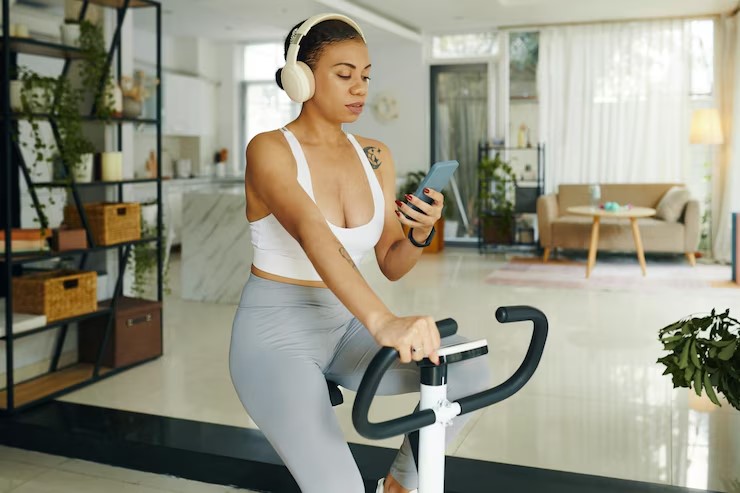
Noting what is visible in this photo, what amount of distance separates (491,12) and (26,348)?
6576mm

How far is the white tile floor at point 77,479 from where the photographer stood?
2.81m

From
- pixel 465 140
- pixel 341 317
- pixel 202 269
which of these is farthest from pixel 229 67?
pixel 341 317

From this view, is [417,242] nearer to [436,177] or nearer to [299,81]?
[436,177]

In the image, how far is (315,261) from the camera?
5.16 ft

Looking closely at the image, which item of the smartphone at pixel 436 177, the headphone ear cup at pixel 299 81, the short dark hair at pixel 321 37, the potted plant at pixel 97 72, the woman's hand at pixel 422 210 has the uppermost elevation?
the potted plant at pixel 97 72

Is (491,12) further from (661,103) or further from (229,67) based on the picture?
(229,67)

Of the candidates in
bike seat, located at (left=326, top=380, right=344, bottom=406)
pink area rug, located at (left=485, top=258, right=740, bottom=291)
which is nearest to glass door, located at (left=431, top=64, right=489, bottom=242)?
pink area rug, located at (left=485, top=258, right=740, bottom=291)

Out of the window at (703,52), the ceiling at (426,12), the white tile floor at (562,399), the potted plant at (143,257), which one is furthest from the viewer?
the window at (703,52)

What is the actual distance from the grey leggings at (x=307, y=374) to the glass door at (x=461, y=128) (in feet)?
27.8

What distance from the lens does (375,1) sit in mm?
7988

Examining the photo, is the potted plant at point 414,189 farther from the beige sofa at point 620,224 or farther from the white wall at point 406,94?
the beige sofa at point 620,224

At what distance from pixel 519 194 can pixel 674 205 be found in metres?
Answer: 1.79

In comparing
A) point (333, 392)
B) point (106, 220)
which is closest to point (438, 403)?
point (333, 392)

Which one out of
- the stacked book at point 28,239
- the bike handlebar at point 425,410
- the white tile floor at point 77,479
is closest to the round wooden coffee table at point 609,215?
the stacked book at point 28,239
